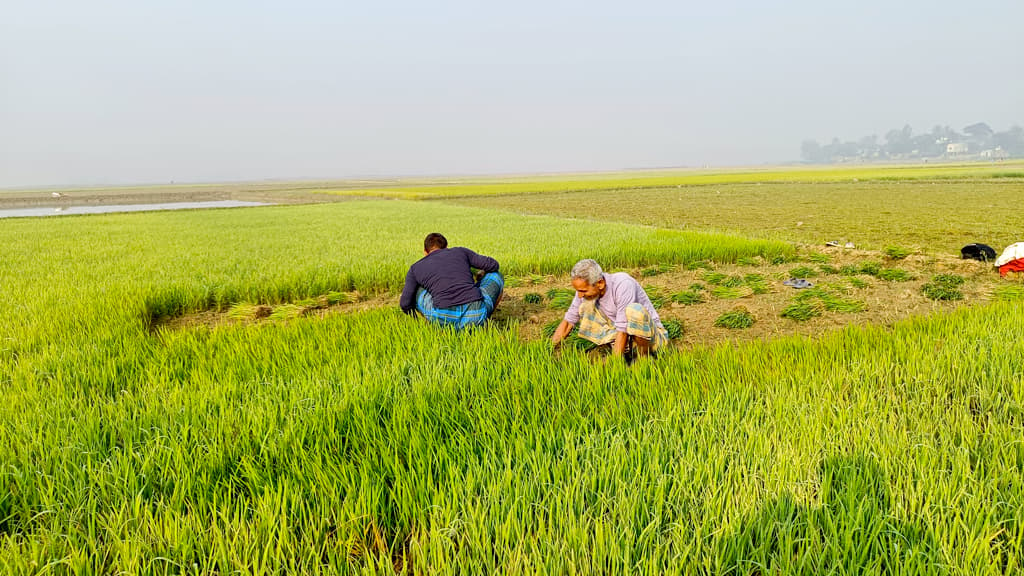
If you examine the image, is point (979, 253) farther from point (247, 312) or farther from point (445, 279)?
point (247, 312)

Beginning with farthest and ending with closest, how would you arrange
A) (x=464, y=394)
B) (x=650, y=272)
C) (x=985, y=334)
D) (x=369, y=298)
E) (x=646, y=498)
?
1. (x=650, y=272)
2. (x=369, y=298)
3. (x=985, y=334)
4. (x=464, y=394)
5. (x=646, y=498)

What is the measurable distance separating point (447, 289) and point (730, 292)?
4083 millimetres

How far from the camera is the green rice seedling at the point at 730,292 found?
655cm

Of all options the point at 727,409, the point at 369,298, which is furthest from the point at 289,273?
the point at 727,409

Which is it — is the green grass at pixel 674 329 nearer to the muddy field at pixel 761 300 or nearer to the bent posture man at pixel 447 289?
the muddy field at pixel 761 300

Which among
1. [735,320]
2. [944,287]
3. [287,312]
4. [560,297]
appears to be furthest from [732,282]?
[287,312]

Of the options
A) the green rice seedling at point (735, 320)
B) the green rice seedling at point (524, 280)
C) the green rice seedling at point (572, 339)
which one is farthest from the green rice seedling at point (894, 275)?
the green rice seedling at point (572, 339)

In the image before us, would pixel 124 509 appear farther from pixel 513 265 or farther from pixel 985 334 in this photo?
pixel 513 265

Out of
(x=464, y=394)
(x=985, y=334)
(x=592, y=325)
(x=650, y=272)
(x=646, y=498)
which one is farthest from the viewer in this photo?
(x=650, y=272)

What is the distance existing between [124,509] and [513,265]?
696 centimetres

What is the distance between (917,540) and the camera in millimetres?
1639

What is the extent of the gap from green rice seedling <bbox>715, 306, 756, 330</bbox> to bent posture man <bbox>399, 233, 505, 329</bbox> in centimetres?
261

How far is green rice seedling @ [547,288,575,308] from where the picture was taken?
6.28 metres

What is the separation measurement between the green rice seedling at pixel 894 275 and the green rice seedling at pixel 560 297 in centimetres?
467
